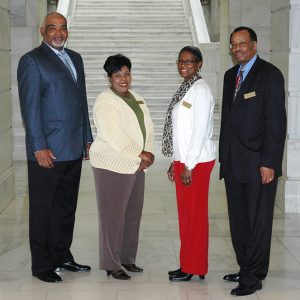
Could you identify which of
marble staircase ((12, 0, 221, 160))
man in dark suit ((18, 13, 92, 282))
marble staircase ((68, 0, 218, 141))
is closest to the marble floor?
man in dark suit ((18, 13, 92, 282))

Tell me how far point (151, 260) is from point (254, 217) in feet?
4.51

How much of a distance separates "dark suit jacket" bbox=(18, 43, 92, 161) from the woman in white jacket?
2.44ft

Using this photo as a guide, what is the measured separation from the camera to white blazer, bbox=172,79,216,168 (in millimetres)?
5648

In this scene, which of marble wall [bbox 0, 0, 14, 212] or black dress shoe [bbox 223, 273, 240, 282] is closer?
black dress shoe [bbox 223, 273, 240, 282]

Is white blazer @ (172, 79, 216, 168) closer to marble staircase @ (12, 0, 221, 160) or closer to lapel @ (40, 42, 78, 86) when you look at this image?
lapel @ (40, 42, 78, 86)

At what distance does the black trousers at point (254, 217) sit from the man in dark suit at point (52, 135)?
1.28 metres

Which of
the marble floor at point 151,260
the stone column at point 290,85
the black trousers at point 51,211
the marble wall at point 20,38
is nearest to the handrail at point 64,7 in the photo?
the marble wall at point 20,38

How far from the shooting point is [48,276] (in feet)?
20.0

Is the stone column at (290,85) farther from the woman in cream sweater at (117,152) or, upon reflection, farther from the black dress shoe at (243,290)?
the black dress shoe at (243,290)

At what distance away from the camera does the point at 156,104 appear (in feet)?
58.8

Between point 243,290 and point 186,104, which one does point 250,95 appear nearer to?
point 186,104

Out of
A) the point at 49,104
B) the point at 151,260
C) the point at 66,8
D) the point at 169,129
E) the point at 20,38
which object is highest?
the point at 66,8

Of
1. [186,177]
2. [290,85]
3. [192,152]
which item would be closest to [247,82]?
[192,152]

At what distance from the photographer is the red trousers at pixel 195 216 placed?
229 inches
